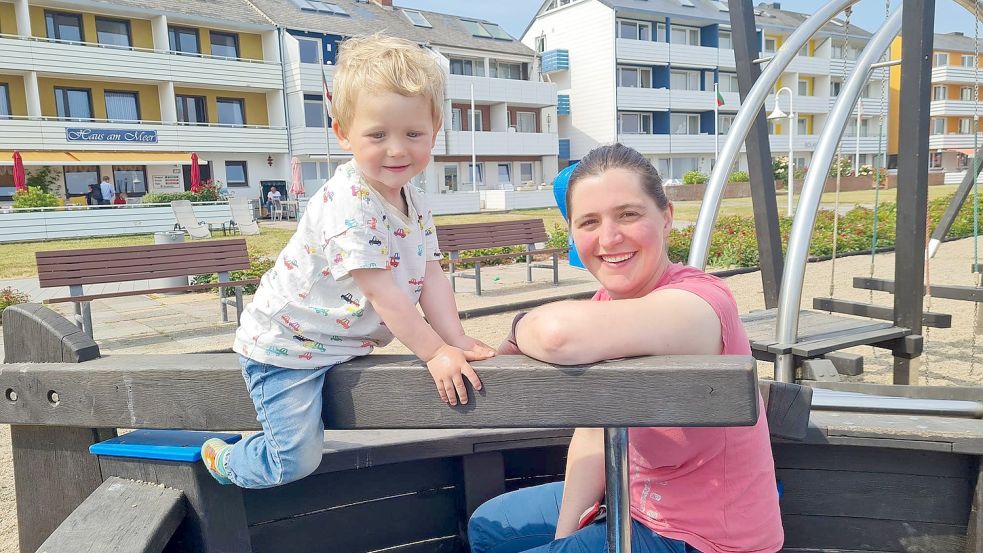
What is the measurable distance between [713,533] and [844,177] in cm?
3997

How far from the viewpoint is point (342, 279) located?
61.2 inches

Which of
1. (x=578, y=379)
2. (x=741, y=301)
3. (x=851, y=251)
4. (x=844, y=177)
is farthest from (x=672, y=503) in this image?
(x=844, y=177)

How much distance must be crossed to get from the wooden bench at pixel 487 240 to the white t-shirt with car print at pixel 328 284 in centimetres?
726

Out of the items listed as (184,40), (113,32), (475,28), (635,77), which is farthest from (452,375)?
(635,77)

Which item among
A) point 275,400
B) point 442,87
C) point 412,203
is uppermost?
point 442,87

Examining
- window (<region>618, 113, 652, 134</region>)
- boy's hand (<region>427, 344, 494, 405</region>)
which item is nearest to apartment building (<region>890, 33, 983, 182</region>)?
window (<region>618, 113, 652, 134</region>)

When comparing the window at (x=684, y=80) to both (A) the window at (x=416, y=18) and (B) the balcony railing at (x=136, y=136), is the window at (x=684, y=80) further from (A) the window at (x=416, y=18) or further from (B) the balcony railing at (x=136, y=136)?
(B) the balcony railing at (x=136, y=136)

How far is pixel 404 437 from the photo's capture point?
1839mm

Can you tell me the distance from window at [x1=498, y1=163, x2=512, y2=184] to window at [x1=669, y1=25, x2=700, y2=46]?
1328 centimetres

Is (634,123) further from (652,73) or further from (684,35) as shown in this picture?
(684,35)

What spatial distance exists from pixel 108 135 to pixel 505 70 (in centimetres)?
1981

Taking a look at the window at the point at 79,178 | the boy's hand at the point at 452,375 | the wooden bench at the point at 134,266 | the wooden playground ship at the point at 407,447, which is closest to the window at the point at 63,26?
the window at the point at 79,178

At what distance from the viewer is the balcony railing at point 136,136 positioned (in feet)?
80.3

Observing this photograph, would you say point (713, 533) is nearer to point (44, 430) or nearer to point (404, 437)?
point (404, 437)
